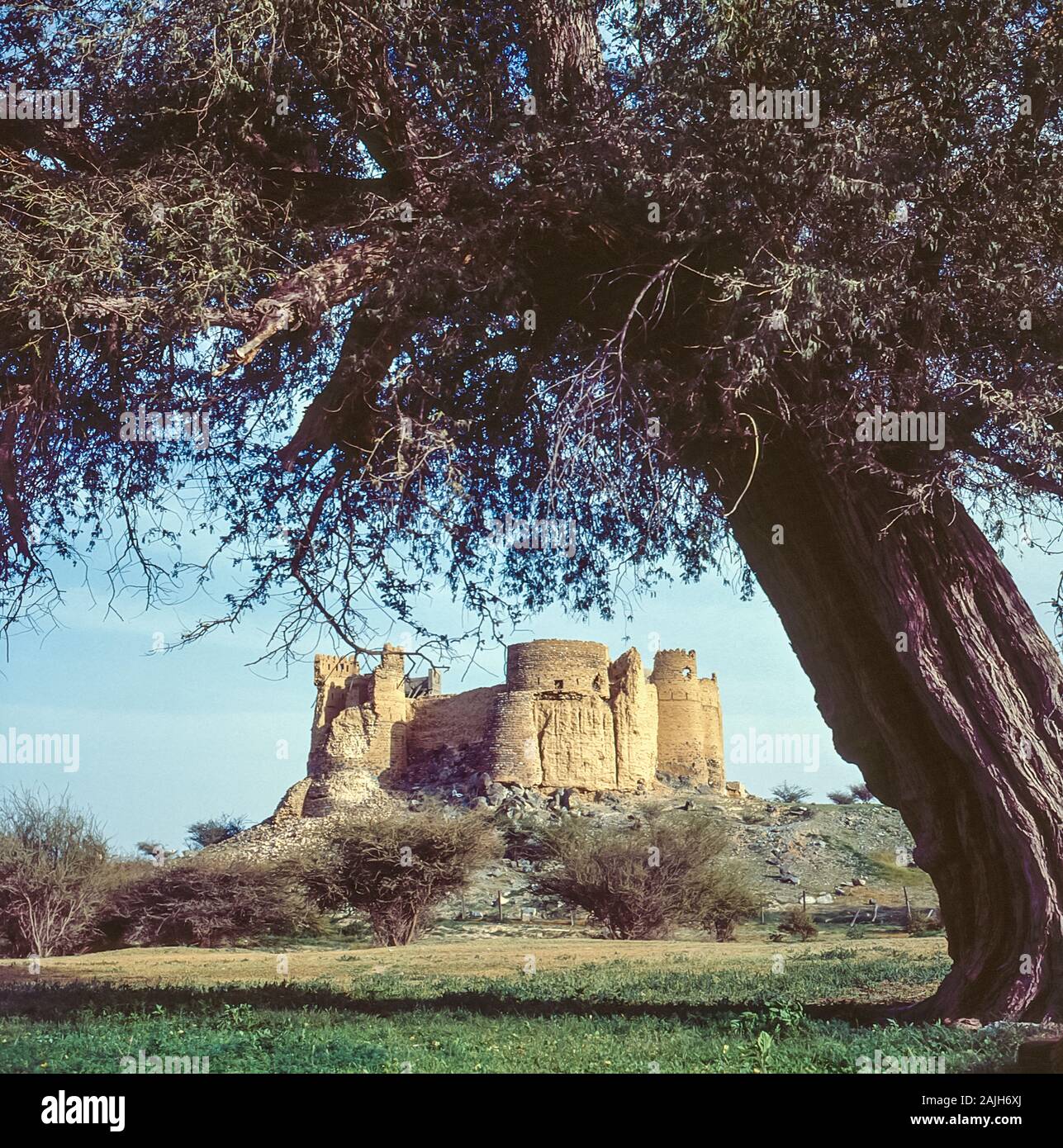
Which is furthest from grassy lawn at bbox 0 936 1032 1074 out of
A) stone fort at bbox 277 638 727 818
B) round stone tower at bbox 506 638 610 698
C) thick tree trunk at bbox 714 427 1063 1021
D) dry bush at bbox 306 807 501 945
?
round stone tower at bbox 506 638 610 698

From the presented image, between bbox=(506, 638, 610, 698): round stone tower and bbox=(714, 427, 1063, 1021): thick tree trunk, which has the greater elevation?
bbox=(506, 638, 610, 698): round stone tower

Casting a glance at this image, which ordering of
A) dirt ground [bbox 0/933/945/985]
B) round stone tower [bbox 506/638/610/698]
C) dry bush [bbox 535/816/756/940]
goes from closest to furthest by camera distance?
1. dirt ground [bbox 0/933/945/985]
2. dry bush [bbox 535/816/756/940]
3. round stone tower [bbox 506/638/610/698]

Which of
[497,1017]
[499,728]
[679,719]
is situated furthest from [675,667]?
[497,1017]

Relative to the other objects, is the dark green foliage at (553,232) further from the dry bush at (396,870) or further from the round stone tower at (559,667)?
the round stone tower at (559,667)

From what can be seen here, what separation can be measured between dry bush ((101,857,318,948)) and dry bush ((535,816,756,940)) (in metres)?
5.31

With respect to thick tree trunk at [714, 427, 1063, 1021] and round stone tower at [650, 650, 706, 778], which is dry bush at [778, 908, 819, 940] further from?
round stone tower at [650, 650, 706, 778]

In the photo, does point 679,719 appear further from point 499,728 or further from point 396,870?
point 396,870

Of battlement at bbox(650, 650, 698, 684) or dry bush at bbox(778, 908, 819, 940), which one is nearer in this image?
dry bush at bbox(778, 908, 819, 940)

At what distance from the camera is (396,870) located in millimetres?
23234

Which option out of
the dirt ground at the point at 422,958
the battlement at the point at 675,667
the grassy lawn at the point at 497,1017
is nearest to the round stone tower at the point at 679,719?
the battlement at the point at 675,667

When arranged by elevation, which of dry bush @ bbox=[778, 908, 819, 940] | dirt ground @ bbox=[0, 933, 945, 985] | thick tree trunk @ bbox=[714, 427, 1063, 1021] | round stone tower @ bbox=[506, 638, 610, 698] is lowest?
dry bush @ bbox=[778, 908, 819, 940]

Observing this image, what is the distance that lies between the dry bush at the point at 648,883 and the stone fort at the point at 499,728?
22334mm

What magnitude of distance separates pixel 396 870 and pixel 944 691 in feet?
53.9

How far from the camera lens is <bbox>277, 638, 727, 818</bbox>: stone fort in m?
48.9
